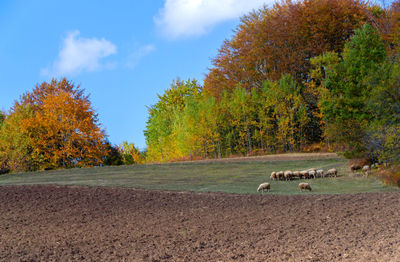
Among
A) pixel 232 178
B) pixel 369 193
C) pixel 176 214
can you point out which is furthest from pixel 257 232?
pixel 232 178

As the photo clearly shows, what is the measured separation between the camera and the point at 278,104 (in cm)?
2564

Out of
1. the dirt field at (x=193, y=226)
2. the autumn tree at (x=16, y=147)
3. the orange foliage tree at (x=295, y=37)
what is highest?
the orange foliage tree at (x=295, y=37)

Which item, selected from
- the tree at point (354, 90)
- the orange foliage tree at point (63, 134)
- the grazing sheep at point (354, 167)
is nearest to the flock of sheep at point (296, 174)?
the grazing sheep at point (354, 167)

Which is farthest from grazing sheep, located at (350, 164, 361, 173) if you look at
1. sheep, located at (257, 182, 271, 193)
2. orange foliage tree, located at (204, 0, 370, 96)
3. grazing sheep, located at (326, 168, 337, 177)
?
orange foliage tree, located at (204, 0, 370, 96)

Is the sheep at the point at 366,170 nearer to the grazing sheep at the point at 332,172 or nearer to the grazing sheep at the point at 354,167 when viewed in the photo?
the grazing sheep at the point at 354,167

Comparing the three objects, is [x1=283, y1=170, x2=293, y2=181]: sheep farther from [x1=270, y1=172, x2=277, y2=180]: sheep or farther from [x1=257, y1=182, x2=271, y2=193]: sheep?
[x1=257, y1=182, x2=271, y2=193]: sheep

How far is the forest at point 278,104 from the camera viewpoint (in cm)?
1677

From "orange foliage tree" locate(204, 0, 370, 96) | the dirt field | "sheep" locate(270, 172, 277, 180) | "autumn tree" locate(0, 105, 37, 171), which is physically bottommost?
the dirt field

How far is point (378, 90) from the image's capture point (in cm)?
1472

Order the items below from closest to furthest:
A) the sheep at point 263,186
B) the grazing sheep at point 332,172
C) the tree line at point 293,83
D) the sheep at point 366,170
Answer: the sheep at point 263,186, the sheep at point 366,170, the grazing sheep at point 332,172, the tree line at point 293,83

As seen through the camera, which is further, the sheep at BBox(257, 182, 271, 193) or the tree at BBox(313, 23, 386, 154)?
the tree at BBox(313, 23, 386, 154)

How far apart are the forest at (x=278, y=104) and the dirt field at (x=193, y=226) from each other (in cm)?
657

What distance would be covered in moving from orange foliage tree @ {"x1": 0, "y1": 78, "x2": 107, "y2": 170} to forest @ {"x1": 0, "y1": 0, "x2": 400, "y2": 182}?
7cm

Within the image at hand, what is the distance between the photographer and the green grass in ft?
41.9
